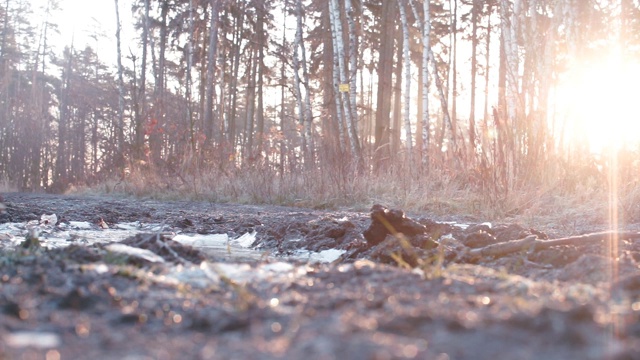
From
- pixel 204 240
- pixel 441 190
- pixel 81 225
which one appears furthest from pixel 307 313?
pixel 441 190

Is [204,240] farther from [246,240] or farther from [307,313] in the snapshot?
[307,313]

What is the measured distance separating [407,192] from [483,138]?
5.00 ft

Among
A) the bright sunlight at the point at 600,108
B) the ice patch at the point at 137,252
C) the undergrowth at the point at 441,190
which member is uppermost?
the bright sunlight at the point at 600,108

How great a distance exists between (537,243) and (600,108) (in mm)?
10416

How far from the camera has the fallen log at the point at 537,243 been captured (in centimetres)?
301

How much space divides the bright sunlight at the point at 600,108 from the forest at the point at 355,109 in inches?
3.1

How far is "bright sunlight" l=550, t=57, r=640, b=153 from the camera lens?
26.4ft

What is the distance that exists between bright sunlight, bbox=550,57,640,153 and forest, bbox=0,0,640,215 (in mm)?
78

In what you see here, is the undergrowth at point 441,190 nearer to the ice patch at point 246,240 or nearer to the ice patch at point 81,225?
the ice patch at point 246,240

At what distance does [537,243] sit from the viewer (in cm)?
303

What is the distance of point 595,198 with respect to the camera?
22.2ft

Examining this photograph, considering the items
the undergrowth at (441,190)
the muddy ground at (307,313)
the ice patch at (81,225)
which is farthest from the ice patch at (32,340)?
the undergrowth at (441,190)

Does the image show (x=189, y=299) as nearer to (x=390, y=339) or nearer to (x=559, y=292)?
(x=390, y=339)

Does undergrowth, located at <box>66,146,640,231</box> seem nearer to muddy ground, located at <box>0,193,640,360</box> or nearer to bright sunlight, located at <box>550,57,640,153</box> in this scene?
bright sunlight, located at <box>550,57,640,153</box>
